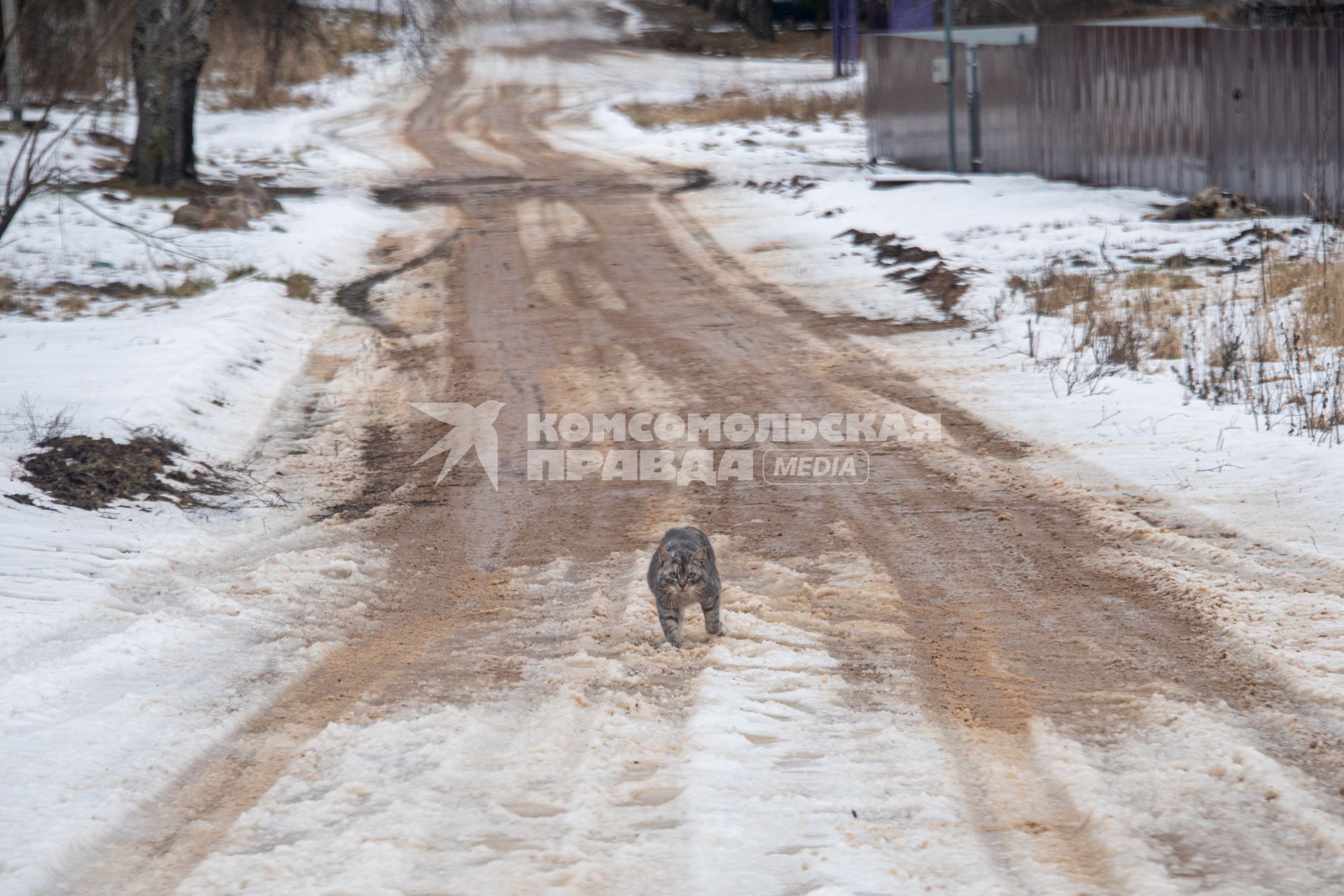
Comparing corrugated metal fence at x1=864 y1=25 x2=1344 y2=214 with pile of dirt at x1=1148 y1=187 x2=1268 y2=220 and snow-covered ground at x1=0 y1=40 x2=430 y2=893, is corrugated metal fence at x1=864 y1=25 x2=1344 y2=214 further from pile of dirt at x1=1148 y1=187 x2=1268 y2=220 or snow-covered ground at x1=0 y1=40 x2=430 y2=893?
snow-covered ground at x1=0 y1=40 x2=430 y2=893

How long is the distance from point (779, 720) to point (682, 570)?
2.65 feet

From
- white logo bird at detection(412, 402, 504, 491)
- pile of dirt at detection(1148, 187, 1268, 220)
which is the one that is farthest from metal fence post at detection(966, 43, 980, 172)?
white logo bird at detection(412, 402, 504, 491)

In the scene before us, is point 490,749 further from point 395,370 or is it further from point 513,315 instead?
point 513,315

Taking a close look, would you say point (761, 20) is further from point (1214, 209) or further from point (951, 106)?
point (1214, 209)

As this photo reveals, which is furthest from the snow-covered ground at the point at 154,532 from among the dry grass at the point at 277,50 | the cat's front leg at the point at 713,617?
the dry grass at the point at 277,50

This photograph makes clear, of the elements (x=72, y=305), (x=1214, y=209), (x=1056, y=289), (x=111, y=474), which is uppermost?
(x=1214, y=209)

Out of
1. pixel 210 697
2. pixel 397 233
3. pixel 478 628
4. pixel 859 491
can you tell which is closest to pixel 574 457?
pixel 859 491

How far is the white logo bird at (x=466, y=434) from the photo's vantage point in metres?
8.91

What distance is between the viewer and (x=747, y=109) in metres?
34.2

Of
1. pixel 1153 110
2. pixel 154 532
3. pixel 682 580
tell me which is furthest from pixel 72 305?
pixel 1153 110

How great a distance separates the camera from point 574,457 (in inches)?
349

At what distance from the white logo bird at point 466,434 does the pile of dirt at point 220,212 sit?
982cm

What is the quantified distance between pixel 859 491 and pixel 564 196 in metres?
16.0

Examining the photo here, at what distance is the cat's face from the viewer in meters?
5.10
